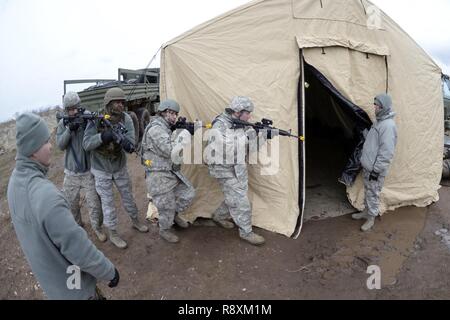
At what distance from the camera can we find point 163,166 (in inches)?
149

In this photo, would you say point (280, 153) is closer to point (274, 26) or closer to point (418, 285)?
point (274, 26)

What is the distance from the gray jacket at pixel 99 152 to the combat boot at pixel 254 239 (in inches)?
71.0

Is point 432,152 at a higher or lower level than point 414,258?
higher

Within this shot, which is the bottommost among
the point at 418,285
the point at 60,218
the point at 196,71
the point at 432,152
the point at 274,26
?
the point at 418,285

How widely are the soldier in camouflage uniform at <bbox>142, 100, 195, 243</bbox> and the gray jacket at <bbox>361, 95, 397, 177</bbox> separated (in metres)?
2.37

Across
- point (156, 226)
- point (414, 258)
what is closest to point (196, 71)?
point (156, 226)

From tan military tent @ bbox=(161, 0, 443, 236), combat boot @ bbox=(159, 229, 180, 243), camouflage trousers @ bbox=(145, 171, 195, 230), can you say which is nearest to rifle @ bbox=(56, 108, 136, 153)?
camouflage trousers @ bbox=(145, 171, 195, 230)

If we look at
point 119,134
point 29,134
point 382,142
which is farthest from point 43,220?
point 382,142

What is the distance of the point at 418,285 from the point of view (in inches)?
130

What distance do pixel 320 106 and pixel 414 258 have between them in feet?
16.4

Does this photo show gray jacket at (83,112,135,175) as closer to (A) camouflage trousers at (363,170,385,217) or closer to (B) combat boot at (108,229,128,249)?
(B) combat boot at (108,229,128,249)

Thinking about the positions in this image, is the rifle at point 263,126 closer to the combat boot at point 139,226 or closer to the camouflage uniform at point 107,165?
the camouflage uniform at point 107,165

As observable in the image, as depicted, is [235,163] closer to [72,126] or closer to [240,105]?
[240,105]

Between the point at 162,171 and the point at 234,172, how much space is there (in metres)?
0.86
